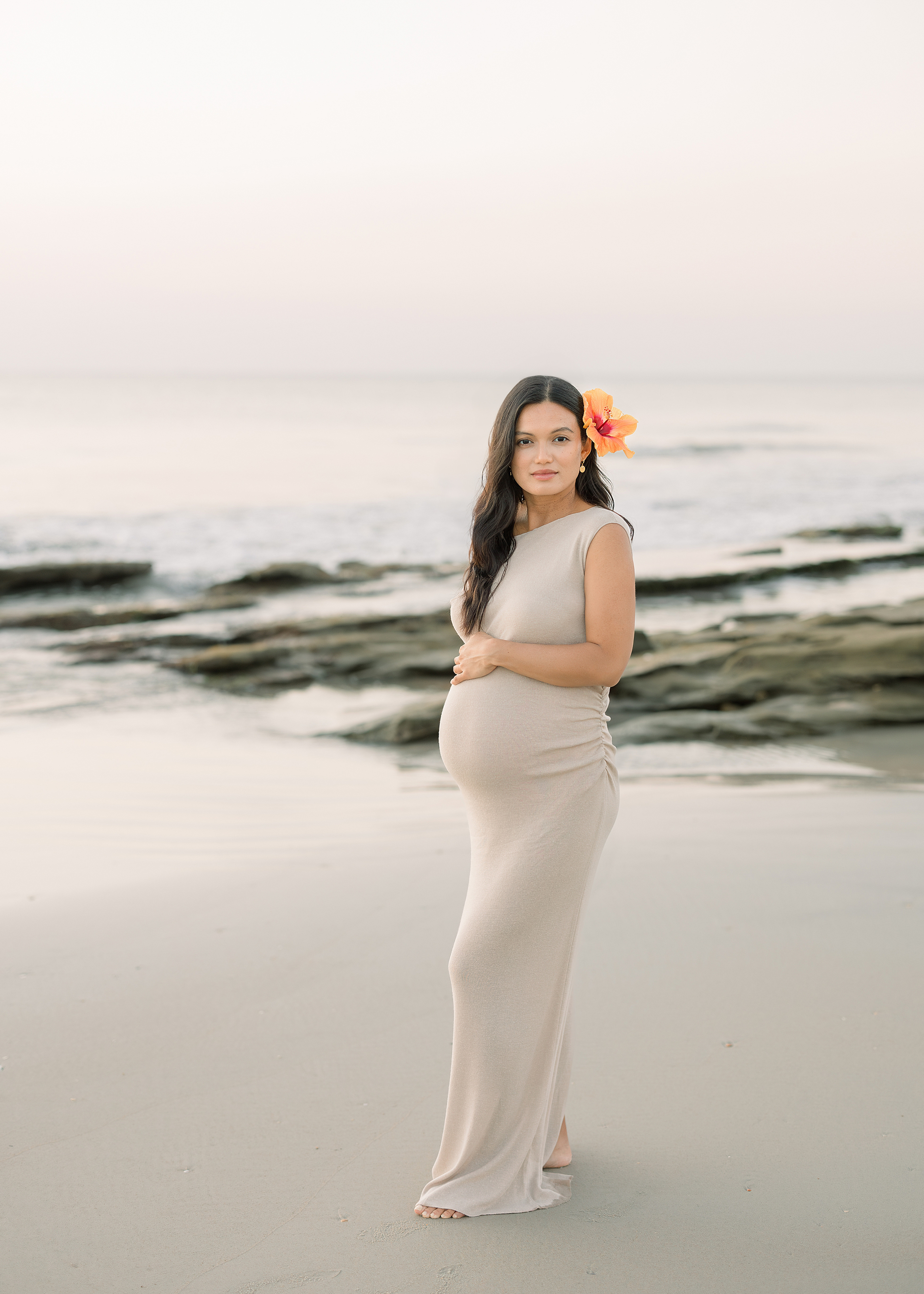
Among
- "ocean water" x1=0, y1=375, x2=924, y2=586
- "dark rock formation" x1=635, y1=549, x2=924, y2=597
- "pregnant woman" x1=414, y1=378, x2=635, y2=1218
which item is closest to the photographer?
"pregnant woman" x1=414, y1=378, x2=635, y2=1218

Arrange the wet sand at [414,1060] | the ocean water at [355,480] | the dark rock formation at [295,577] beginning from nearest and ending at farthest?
the wet sand at [414,1060]
the dark rock formation at [295,577]
the ocean water at [355,480]

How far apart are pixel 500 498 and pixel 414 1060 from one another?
6.43 ft

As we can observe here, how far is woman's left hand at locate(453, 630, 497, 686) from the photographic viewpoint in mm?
Answer: 2887

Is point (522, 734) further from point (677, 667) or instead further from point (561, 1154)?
point (677, 667)

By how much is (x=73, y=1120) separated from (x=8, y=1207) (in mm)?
409

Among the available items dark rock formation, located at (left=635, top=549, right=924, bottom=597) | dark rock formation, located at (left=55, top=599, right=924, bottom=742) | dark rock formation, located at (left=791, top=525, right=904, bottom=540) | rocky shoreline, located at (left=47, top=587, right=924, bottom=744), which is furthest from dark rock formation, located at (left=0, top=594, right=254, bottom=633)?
dark rock formation, located at (left=791, top=525, right=904, bottom=540)

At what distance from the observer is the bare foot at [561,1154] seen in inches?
120

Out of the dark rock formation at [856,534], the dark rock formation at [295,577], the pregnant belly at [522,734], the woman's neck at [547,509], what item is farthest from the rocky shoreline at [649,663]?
the dark rock formation at [856,534]

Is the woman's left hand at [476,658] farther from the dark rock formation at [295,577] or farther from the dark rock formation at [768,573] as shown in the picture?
the dark rock formation at [295,577]

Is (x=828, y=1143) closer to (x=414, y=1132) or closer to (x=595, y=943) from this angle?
(x=414, y=1132)

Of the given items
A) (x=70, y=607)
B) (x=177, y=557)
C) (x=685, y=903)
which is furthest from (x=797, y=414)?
(x=685, y=903)

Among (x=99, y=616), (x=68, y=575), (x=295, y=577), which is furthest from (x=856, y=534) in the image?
(x=99, y=616)

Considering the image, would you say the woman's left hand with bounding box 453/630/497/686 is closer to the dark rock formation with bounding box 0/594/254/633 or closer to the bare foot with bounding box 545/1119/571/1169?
the bare foot with bounding box 545/1119/571/1169

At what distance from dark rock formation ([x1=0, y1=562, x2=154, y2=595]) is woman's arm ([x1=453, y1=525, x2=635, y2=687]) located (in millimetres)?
16661
